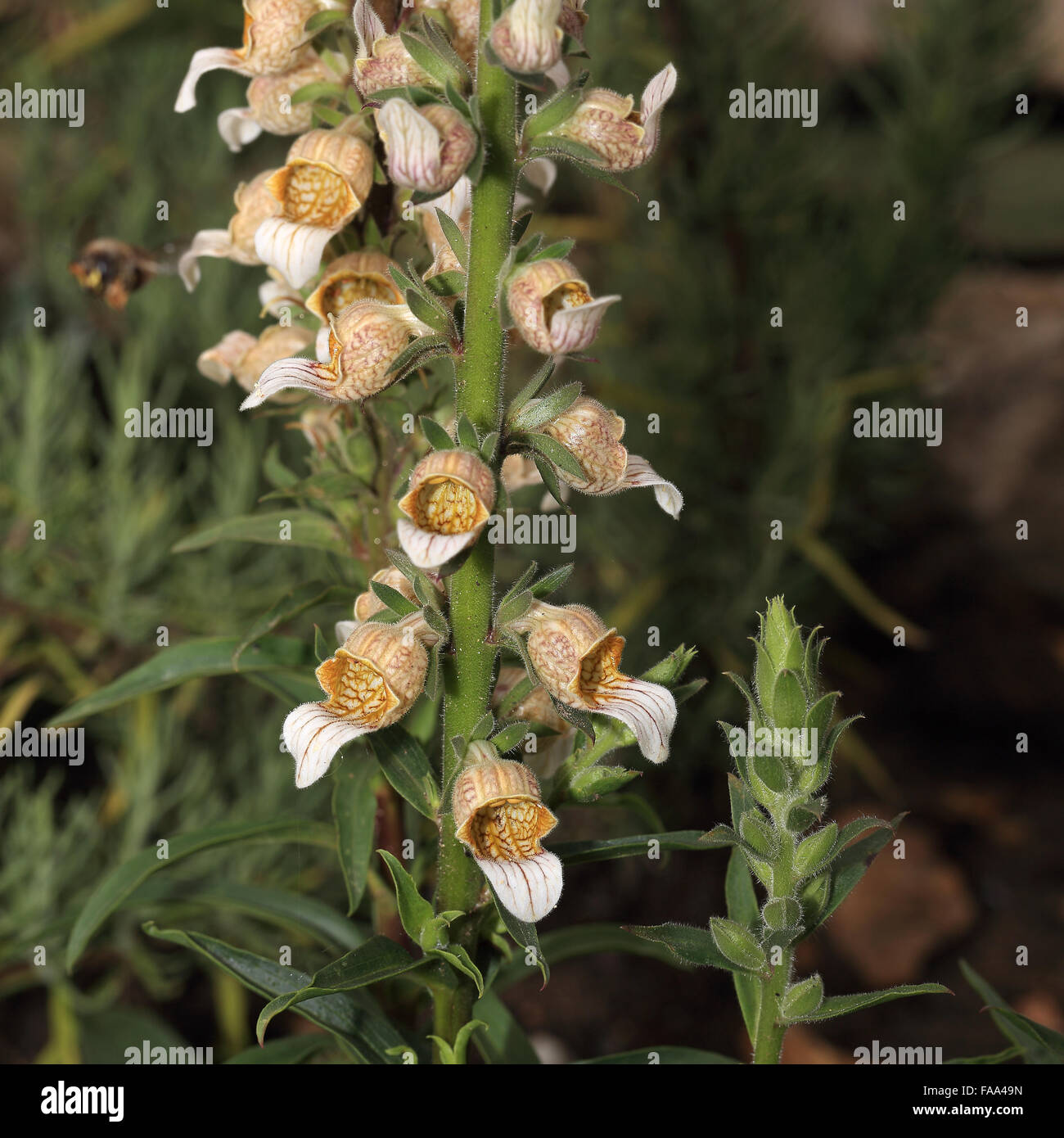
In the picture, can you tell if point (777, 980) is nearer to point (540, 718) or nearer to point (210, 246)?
point (540, 718)

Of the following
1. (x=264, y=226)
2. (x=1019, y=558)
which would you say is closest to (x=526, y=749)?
(x=264, y=226)

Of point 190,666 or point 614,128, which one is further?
point 190,666

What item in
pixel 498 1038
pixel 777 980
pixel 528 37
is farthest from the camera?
pixel 498 1038

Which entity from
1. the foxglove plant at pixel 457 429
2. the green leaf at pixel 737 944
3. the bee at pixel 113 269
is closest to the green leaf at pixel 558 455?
the foxglove plant at pixel 457 429

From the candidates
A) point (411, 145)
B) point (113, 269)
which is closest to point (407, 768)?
point (411, 145)

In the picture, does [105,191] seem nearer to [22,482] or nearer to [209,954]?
[22,482]
